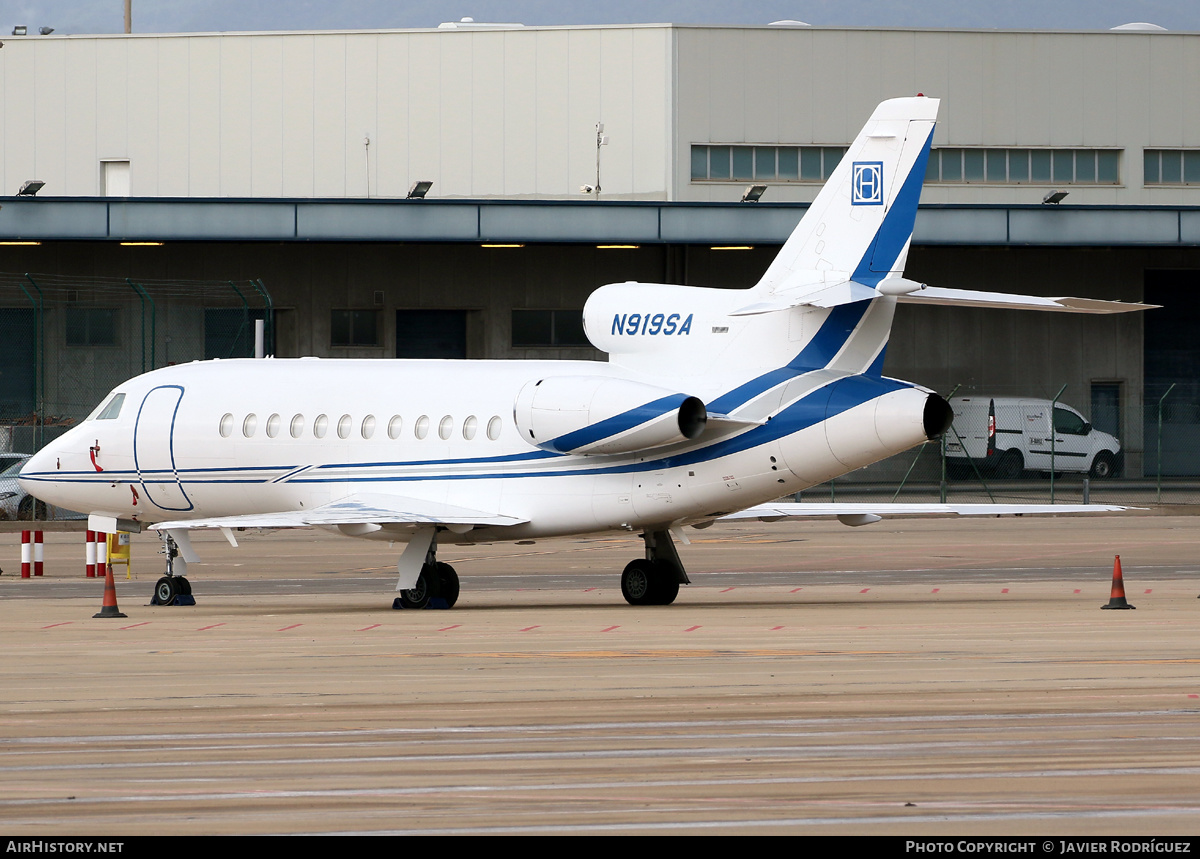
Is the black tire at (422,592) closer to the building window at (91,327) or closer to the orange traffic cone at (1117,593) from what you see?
the orange traffic cone at (1117,593)

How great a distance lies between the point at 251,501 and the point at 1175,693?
1480 cm

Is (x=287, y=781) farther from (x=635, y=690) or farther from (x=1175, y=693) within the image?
(x=1175, y=693)

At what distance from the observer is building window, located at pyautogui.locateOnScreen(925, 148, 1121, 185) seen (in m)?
54.4

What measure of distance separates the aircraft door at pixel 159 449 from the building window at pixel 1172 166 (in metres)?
39.0

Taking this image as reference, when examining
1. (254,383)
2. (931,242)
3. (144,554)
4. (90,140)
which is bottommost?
(144,554)

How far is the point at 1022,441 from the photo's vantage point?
50.4 metres

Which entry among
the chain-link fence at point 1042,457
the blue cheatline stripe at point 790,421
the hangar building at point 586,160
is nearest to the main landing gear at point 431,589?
the blue cheatline stripe at point 790,421

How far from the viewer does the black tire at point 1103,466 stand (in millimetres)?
51438

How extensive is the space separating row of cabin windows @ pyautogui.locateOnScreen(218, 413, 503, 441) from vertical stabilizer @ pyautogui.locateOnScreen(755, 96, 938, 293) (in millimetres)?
4633

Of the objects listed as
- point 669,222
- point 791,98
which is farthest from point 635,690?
point 791,98

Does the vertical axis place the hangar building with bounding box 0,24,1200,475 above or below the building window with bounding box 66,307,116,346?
above

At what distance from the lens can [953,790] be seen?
8820mm

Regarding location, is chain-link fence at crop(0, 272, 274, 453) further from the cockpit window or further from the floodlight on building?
the cockpit window

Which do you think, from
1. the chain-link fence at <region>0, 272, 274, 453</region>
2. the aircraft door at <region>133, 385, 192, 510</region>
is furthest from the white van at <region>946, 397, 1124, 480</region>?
the aircraft door at <region>133, 385, 192, 510</region>
